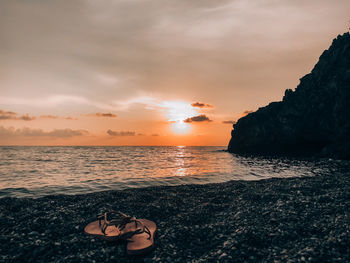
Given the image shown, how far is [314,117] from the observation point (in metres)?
71.8

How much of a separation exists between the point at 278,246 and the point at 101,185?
56.9 feet

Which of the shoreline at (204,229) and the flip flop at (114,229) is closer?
the shoreline at (204,229)

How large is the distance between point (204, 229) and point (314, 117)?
79902 mm

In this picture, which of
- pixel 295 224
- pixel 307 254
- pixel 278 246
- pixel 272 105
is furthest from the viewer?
pixel 272 105

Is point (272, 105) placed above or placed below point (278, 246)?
above

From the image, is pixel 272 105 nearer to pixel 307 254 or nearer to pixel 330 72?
pixel 330 72

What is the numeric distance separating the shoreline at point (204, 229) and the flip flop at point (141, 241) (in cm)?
23

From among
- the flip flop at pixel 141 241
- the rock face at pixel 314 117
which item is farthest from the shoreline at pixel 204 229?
the rock face at pixel 314 117

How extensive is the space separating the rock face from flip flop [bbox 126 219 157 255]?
57503mm

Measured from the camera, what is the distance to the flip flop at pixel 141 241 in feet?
22.5

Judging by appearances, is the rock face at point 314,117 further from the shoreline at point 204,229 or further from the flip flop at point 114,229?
the flip flop at point 114,229

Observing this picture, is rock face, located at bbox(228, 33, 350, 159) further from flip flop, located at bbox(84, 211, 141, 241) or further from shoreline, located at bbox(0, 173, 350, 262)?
flip flop, located at bbox(84, 211, 141, 241)

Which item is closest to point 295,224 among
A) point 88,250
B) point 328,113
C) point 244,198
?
point 244,198

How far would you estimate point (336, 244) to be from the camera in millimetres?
6469
